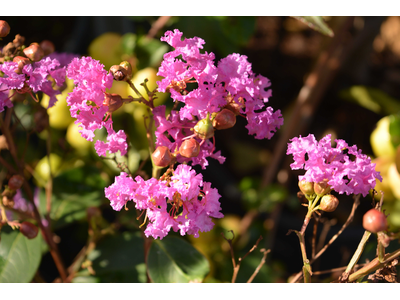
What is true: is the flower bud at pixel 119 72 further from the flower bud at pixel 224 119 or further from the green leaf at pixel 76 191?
the green leaf at pixel 76 191

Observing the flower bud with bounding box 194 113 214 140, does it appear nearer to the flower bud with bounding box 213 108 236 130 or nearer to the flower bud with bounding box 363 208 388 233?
the flower bud with bounding box 213 108 236 130

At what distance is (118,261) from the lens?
0.69m

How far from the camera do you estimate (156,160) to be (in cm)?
41

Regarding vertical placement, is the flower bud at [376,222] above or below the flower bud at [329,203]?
above

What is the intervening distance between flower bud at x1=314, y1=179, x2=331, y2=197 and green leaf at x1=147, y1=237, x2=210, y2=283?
252 millimetres

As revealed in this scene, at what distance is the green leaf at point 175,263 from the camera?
558 millimetres

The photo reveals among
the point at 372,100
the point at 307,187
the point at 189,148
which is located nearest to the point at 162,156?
the point at 189,148

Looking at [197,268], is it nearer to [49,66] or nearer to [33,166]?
[49,66]

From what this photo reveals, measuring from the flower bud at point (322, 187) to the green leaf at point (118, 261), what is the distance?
41 cm

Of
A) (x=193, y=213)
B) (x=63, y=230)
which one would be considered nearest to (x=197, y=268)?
(x=193, y=213)

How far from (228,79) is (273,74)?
3.22 ft

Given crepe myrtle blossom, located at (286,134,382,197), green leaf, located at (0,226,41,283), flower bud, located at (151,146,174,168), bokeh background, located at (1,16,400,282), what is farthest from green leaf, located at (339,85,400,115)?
green leaf, located at (0,226,41,283)

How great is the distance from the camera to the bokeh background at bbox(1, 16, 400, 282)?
2.67ft

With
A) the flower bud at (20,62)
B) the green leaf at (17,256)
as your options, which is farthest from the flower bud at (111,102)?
the green leaf at (17,256)
